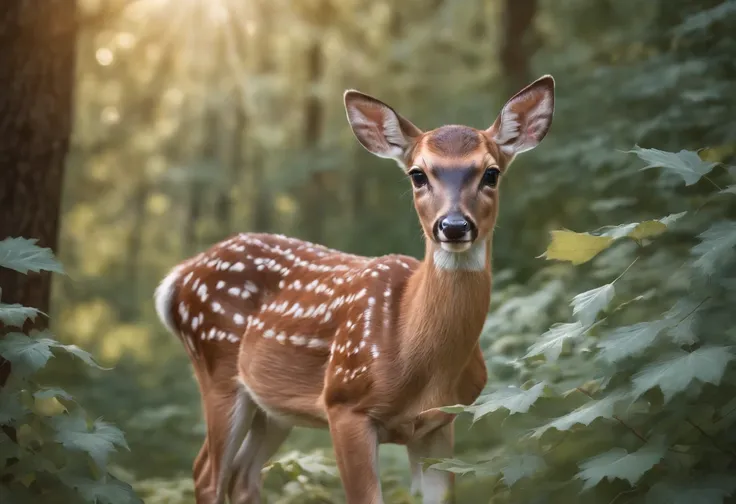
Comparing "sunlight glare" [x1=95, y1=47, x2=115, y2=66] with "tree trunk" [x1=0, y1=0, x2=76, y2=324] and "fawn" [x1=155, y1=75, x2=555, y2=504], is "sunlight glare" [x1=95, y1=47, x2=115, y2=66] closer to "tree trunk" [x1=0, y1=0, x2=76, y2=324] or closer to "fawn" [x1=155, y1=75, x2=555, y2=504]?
"tree trunk" [x1=0, y1=0, x2=76, y2=324]

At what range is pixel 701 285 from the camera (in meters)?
3.28

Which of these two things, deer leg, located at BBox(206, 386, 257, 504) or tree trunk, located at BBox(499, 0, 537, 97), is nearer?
deer leg, located at BBox(206, 386, 257, 504)

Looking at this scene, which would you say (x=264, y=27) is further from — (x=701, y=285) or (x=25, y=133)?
(x=701, y=285)

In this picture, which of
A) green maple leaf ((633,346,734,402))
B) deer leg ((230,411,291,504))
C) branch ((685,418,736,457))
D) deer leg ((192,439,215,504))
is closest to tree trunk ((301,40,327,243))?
deer leg ((230,411,291,504))

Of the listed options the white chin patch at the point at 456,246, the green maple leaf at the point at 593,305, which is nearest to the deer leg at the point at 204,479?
the white chin patch at the point at 456,246

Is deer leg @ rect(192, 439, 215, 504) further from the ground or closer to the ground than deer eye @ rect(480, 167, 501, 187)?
closer to the ground

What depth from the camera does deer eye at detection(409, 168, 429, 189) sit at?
392 cm

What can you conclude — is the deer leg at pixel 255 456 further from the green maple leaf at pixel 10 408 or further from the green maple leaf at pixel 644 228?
the green maple leaf at pixel 644 228

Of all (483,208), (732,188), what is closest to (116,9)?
(483,208)

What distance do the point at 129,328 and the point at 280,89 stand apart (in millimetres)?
3680

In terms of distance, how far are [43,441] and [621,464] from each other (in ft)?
7.09

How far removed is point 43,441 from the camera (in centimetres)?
370

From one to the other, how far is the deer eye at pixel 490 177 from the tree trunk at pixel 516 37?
477 cm

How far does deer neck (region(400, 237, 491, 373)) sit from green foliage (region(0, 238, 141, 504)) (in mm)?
1247
